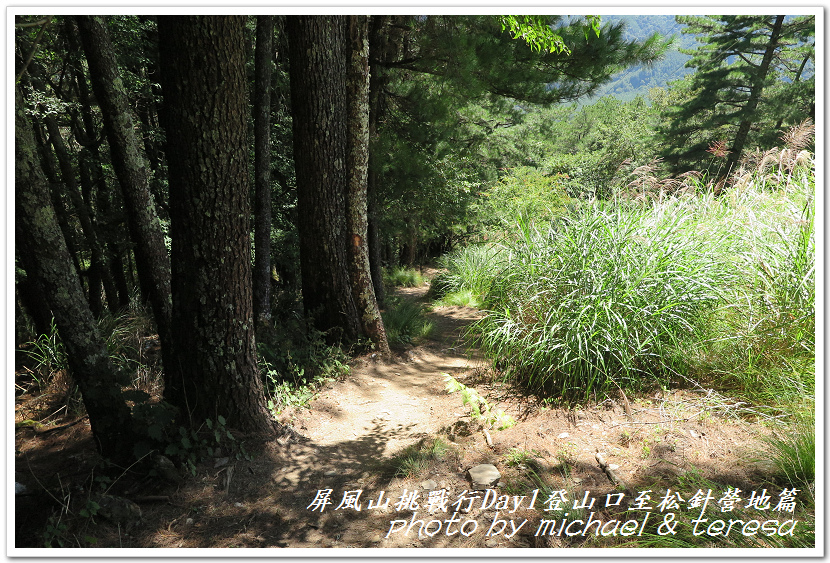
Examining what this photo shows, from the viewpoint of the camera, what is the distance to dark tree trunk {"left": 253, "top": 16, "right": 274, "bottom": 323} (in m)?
5.79

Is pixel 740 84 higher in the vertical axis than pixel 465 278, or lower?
higher

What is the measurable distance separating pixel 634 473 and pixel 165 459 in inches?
109

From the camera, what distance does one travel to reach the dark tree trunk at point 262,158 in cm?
579

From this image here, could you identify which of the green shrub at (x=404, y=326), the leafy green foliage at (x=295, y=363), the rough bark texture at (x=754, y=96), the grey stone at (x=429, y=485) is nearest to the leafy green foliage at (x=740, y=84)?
the rough bark texture at (x=754, y=96)

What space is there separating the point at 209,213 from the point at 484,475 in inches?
92.1

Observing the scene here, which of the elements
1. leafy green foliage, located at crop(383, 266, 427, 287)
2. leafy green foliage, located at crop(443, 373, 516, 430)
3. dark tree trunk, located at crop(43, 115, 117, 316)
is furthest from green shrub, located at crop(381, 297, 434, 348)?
leafy green foliage, located at crop(383, 266, 427, 287)

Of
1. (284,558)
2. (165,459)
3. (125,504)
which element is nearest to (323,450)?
(165,459)

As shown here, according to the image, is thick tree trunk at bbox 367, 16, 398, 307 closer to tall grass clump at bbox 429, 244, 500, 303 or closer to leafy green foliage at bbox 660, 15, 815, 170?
tall grass clump at bbox 429, 244, 500, 303

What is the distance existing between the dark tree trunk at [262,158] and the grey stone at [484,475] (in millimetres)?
3775

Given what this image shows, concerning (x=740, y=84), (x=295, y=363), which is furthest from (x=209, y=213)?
(x=740, y=84)

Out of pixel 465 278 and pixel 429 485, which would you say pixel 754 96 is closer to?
pixel 465 278

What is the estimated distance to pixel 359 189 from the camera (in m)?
5.20

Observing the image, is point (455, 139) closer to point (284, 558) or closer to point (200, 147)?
point (200, 147)

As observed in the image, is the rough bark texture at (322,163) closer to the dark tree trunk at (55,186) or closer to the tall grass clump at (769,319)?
the tall grass clump at (769,319)
